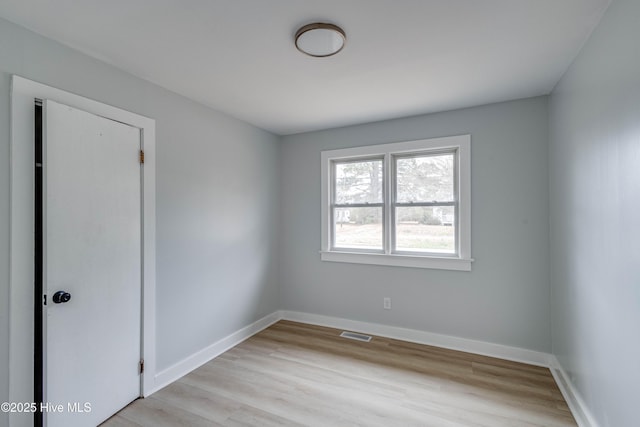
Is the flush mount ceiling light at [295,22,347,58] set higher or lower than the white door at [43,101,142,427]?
higher

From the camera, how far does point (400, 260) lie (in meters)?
3.40

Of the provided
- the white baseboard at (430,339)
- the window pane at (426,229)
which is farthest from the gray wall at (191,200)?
the window pane at (426,229)

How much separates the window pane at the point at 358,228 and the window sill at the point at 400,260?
0.53ft

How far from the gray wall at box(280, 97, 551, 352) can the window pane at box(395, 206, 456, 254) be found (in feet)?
0.80

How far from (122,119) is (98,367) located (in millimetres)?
1803

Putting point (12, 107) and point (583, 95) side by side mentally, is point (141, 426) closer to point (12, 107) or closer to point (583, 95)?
point (12, 107)

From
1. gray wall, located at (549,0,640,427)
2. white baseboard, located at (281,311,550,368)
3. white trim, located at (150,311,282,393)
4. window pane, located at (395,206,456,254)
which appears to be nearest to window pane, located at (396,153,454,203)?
window pane, located at (395,206,456,254)

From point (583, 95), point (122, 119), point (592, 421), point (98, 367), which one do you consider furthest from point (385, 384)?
point (122, 119)

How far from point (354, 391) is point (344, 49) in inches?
104

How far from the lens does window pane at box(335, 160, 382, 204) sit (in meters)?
3.67

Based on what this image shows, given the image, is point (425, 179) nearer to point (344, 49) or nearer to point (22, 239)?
point (344, 49)

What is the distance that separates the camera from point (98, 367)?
6.62 feet

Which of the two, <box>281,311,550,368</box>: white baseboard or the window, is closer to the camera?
<box>281,311,550,368</box>: white baseboard

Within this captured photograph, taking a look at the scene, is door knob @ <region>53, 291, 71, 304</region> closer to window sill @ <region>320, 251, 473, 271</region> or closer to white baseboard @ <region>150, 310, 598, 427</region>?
white baseboard @ <region>150, 310, 598, 427</region>
